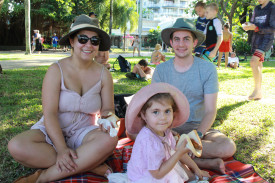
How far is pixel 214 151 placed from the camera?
9.28 ft

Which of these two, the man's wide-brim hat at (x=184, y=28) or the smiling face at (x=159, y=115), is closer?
the smiling face at (x=159, y=115)

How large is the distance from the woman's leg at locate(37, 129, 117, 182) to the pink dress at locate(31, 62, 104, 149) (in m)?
0.19

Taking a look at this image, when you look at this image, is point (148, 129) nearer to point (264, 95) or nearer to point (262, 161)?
point (262, 161)

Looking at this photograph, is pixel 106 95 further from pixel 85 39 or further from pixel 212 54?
pixel 212 54

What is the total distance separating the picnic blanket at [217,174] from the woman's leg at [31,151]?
9.8 inches

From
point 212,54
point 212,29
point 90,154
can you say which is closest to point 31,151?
point 90,154

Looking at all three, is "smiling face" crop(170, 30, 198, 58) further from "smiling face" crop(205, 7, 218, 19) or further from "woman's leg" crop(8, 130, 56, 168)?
"smiling face" crop(205, 7, 218, 19)

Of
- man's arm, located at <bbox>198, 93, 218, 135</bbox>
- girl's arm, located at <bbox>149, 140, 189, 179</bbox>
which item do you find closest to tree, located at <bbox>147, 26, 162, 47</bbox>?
man's arm, located at <bbox>198, 93, 218, 135</bbox>

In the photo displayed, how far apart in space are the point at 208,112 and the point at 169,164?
44.7 inches

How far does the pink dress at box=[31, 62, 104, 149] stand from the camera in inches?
108

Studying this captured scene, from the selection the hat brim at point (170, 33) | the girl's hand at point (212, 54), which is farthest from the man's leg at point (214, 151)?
the girl's hand at point (212, 54)

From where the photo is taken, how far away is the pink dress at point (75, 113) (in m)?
2.73

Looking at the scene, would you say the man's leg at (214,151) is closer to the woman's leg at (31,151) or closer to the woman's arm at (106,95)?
the woman's arm at (106,95)

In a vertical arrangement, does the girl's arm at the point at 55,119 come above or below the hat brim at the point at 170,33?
below
